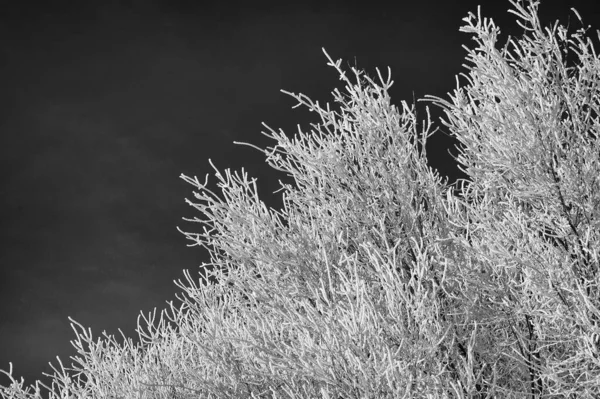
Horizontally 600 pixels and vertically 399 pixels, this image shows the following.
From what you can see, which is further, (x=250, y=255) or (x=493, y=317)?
(x=250, y=255)

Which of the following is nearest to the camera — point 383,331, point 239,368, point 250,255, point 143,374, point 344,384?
point 344,384

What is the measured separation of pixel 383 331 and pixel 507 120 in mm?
2926

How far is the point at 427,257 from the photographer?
834 centimetres

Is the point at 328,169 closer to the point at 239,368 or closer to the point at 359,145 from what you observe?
the point at 359,145

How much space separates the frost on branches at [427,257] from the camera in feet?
20.7

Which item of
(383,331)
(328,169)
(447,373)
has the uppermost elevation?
(328,169)

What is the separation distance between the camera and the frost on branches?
630cm

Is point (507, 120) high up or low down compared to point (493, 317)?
up

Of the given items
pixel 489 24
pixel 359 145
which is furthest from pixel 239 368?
pixel 489 24

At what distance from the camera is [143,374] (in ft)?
36.4

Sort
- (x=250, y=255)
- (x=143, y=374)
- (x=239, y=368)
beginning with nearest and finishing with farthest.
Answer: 1. (x=250, y=255)
2. (x=239, y=368)
3. (x=143, y=374)

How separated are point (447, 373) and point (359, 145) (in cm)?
328

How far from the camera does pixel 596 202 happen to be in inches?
278

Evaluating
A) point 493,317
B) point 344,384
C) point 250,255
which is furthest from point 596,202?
point 250,255
